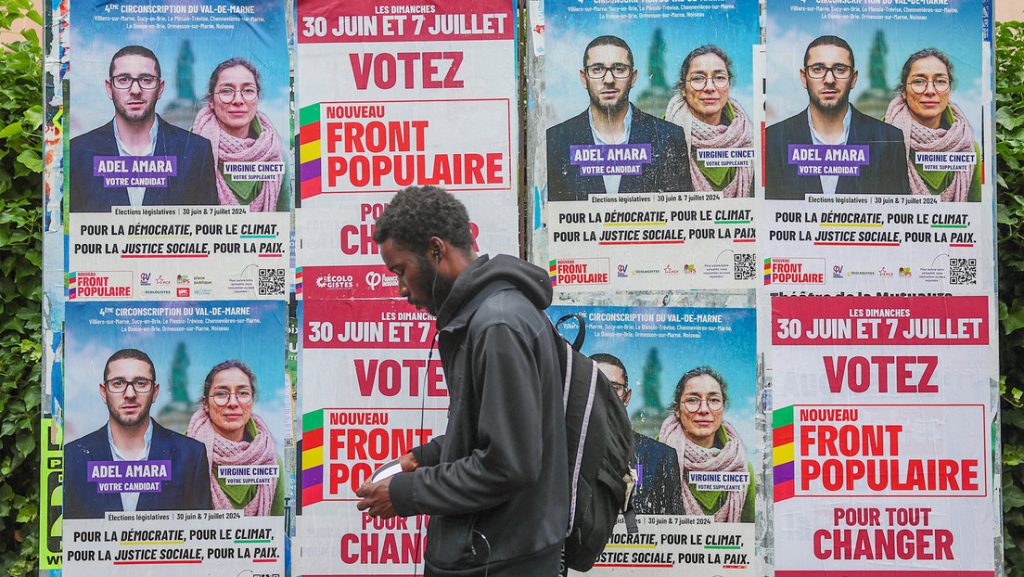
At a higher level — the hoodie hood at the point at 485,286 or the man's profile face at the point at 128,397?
the hoodie hood at the point at 485,286

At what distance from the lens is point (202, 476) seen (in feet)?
14.6

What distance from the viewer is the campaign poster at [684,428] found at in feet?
14.5

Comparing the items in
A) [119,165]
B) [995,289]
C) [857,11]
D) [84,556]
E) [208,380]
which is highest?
[857,11]

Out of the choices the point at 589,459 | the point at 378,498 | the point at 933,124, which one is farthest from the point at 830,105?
the point at 378,498

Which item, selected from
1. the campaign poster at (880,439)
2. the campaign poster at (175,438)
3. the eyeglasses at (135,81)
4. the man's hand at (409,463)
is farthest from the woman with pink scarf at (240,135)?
the campaign poster at (880,439)

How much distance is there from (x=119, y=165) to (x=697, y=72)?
261 centimetres

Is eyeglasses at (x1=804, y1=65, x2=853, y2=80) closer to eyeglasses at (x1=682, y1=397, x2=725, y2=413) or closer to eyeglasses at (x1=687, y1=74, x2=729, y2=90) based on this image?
eyeglasses at (x1=687, y1=74, x2=729, y2=90)

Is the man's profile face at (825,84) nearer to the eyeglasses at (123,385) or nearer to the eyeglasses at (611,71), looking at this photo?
the eyeglasses at (611,71)

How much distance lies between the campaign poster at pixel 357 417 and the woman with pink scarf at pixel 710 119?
140cm

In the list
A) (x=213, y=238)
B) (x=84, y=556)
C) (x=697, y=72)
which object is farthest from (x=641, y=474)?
(x=84, y=556)

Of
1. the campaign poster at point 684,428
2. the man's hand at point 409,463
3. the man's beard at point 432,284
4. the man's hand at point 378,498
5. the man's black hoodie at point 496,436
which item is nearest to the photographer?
the man's black hoodie at point 496,436

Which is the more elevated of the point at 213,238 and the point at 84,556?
the point at 213,238

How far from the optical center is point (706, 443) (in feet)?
14.6

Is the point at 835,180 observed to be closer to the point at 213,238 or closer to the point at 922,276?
the point at 922,276
